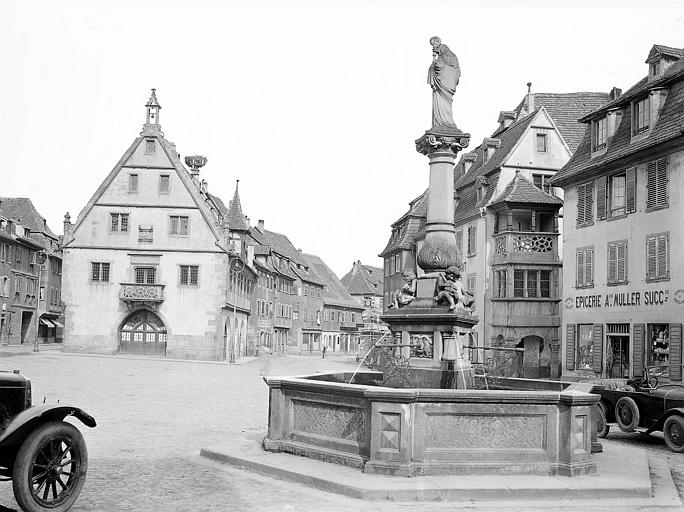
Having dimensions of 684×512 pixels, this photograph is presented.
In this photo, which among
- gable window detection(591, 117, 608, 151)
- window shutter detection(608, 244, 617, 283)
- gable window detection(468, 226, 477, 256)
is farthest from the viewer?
gable window detection(468, 226, 477, 256)

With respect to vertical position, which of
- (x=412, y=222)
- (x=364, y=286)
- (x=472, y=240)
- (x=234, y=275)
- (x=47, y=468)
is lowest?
(x=47, y=468)

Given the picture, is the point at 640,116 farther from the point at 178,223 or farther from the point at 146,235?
the point at 146,235

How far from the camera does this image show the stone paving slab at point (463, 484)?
9.02 meters

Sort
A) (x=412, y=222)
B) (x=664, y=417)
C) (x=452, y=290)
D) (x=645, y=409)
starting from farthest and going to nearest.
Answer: (x=412, y=222)
(x=645, y=409)
(x=664, y=417)
(x=452, y=290)

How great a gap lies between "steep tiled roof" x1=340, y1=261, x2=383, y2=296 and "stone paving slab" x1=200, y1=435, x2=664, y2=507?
105 meters

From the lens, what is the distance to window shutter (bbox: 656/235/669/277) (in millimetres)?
26172

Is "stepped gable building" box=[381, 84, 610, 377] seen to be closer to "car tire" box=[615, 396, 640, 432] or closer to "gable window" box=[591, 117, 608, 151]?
"gable window" box=[591, 117, 608, 151]

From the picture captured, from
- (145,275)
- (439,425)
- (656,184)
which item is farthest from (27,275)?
(439,425)

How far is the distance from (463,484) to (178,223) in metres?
41.1

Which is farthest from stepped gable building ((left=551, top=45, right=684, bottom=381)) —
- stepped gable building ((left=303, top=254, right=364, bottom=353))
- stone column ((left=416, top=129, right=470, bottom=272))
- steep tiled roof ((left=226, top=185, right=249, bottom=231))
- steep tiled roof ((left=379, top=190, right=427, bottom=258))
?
stepped gable building ((left=303, top=254, right=364, bottom=353))

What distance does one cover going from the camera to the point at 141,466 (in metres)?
11.0

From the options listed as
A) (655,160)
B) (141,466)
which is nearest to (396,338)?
(141,466)

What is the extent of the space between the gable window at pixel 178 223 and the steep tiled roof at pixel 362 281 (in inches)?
2664

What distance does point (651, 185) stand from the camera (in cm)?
2698
